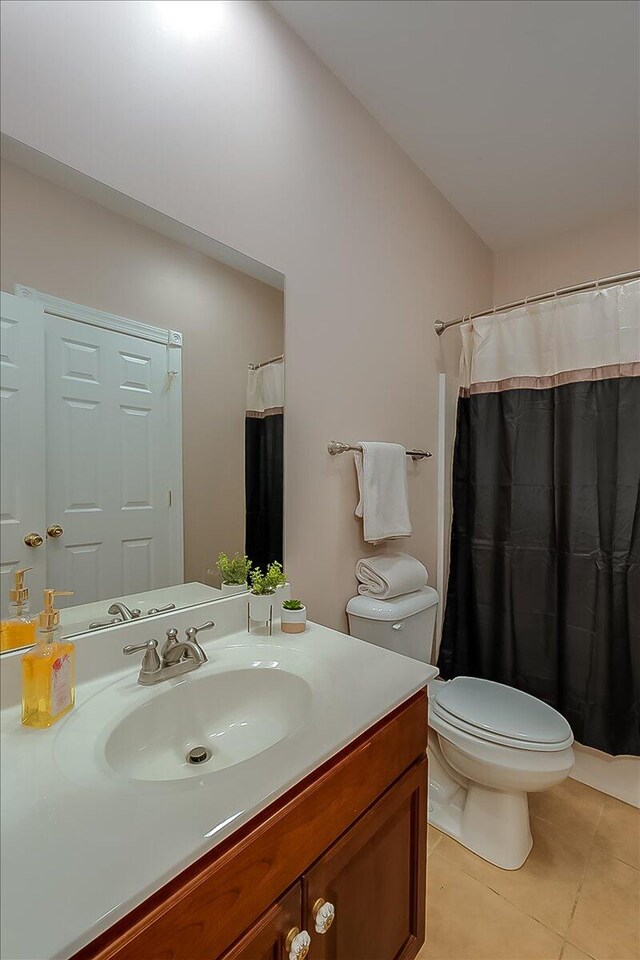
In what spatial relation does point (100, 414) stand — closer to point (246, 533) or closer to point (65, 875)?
point (246, 533)

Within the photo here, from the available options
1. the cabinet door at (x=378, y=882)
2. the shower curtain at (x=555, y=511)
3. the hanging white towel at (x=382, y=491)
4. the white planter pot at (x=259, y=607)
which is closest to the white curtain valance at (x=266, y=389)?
the hanging white towel at (x=382, y=491)

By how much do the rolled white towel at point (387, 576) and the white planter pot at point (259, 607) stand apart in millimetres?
509

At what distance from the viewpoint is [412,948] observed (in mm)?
1003

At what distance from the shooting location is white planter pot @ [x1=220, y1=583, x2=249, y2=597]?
3.86ft

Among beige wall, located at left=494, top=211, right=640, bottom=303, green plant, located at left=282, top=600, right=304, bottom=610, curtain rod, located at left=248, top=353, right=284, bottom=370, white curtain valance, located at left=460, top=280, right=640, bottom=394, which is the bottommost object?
green plant, located at left=282, top=600, right=304, bottom=610

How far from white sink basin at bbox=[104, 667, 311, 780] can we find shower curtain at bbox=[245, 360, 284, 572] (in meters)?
0.39

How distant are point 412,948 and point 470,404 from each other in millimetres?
1808

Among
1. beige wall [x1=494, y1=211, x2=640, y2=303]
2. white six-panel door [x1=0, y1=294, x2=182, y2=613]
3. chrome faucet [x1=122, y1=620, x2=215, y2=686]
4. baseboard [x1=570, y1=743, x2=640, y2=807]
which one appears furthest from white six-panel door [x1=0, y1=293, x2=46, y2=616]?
beige wall [x1=494, y1=211, x2=640, y2=303]

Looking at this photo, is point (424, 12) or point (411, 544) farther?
point (411, 544)

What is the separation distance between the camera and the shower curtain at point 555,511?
1.63 m

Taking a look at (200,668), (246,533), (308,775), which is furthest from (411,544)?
(308,775)

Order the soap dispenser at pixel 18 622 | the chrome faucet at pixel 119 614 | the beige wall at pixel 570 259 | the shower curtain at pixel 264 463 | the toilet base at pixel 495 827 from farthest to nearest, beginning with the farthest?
the beige wall at pixel 570 259 → the toilet base at pixel 495 827 → the shower curtain at pixel 264 463 → the chrome faucet at pixel 119 614 → the soap dispenser at pixel 18 622

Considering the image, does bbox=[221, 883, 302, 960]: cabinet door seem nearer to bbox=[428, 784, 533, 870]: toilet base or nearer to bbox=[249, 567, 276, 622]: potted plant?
bbox=[249, 567, 276, 622]: potted plant

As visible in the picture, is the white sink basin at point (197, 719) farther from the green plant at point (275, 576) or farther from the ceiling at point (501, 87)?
the ceiling at point (501, 87)
